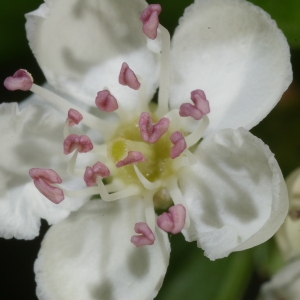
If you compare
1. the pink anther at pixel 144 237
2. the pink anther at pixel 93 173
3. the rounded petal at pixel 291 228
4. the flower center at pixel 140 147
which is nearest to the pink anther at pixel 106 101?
the flower center at pixel 140 147

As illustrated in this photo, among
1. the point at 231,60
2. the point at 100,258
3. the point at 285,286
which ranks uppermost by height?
the point at 231,60

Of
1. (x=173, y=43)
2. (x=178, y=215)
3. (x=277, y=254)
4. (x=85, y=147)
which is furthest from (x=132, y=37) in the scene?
(x=277, y=254)

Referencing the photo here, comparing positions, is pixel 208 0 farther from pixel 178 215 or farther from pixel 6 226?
pixel 6 226

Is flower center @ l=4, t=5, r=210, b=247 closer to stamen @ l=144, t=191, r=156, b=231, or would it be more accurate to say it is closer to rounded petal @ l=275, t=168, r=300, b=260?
stamen @ l=144, t=191, r=156, b=231

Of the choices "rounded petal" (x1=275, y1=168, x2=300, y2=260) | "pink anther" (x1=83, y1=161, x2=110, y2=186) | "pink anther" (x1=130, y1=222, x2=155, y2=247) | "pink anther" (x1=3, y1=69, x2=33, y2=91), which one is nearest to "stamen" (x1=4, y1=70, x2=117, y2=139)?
"pink anther" (x1=3, y1=69, x2=33, y2=91)

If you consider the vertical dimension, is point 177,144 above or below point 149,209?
above

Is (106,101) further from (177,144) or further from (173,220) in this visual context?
(173,220)

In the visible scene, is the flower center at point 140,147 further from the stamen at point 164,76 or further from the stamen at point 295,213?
the stamen at point 295,213

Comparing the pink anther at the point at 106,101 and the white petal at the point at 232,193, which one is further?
the pink anther at the point at 106,101

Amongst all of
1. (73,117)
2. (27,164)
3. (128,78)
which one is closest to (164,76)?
(128,78)
